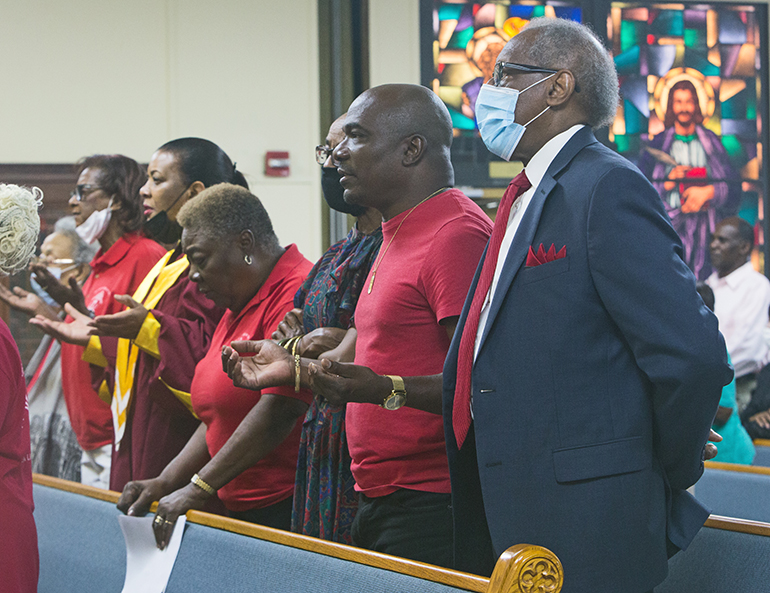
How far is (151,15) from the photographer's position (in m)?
5.98

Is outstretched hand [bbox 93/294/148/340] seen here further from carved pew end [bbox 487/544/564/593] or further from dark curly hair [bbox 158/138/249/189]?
carved pew end [bbox 487/544/564/593]

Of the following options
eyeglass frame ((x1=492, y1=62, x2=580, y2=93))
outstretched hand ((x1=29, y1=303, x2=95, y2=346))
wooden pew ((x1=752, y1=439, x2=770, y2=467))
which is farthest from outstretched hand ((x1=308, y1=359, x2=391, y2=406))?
wooden pew ((x1=752, y1=439, x2=770, y2=467))

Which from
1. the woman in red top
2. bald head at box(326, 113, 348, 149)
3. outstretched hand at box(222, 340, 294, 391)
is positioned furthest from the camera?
bald head at box(326, 113, 348, 149)

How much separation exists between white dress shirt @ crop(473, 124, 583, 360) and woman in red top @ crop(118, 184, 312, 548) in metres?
0.79

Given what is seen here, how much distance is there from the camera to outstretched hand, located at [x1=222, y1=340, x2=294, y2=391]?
1863 mm

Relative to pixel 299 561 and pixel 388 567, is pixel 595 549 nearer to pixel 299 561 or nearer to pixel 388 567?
pixel 388 567

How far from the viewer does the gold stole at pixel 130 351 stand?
9.46 feet

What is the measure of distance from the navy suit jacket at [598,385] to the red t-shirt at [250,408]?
89 cm

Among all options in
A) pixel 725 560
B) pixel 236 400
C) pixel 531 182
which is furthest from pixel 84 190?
pixel 725 560

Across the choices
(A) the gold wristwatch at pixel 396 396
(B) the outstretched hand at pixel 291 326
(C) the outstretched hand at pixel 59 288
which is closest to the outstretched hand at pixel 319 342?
(B) the outstretched hand at pixel 291 326

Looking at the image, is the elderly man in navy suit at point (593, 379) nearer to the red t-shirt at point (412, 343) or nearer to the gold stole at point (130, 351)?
the red t-shirt at point (412, 343)

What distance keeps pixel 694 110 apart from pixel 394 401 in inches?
222

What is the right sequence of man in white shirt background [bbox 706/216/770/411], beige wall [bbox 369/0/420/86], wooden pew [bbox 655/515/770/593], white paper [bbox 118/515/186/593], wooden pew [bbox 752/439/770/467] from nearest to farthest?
wooden pew [bbox 655/515/770/593] → white paper [bbox 118/515/186/593] → wooden pew [bbox 752/439/770/467] → man in white shirt background [bbox 706/216/770/411] → beige wall [bbox 369/0/420/86]

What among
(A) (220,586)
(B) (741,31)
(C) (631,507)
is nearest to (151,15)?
(B) (741,31)
